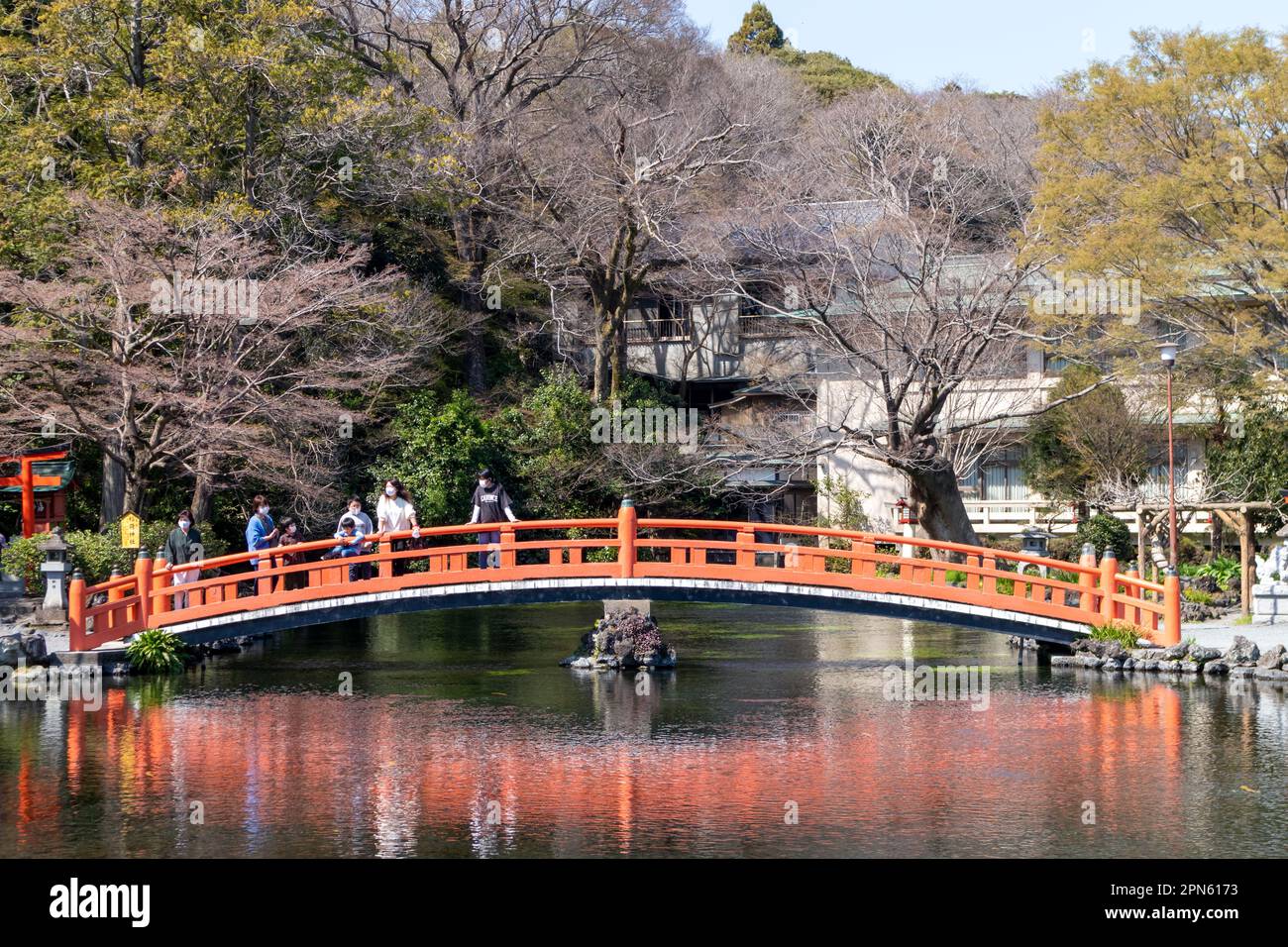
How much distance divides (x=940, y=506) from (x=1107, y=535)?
363 centimetres

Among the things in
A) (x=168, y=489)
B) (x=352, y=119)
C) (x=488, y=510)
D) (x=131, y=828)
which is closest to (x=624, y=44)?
(x=352, y=119)

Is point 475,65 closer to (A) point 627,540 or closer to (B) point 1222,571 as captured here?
(A) point 627,540

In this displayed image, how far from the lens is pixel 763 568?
22562mm

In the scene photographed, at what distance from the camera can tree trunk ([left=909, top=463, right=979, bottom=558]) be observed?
109 ft

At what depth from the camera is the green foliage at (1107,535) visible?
1316 inches

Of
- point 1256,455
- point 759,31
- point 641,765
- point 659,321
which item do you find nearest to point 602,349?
point 659,321

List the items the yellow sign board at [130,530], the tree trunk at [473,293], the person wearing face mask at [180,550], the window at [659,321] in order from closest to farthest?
the person wearing face mask at [180,550], the yellow sign board at [130,530], the tree trunk at [473,293], the window at [659,321]

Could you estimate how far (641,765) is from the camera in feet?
55.7

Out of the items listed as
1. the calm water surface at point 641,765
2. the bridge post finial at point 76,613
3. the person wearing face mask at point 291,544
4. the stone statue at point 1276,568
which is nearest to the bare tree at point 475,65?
the person wearing face mask at point 291,544

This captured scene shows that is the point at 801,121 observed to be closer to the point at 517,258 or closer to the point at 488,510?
the point at 517,258

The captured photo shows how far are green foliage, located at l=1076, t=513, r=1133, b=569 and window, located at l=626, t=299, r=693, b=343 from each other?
13369 mm

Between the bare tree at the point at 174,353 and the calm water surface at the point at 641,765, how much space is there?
5989 mm

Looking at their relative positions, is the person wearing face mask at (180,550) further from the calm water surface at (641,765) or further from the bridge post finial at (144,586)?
the calm water surface at (641,765)

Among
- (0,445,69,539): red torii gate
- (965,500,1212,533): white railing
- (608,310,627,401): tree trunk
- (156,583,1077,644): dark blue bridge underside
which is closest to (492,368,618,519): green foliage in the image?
(608,310,627,401): tree trunk
